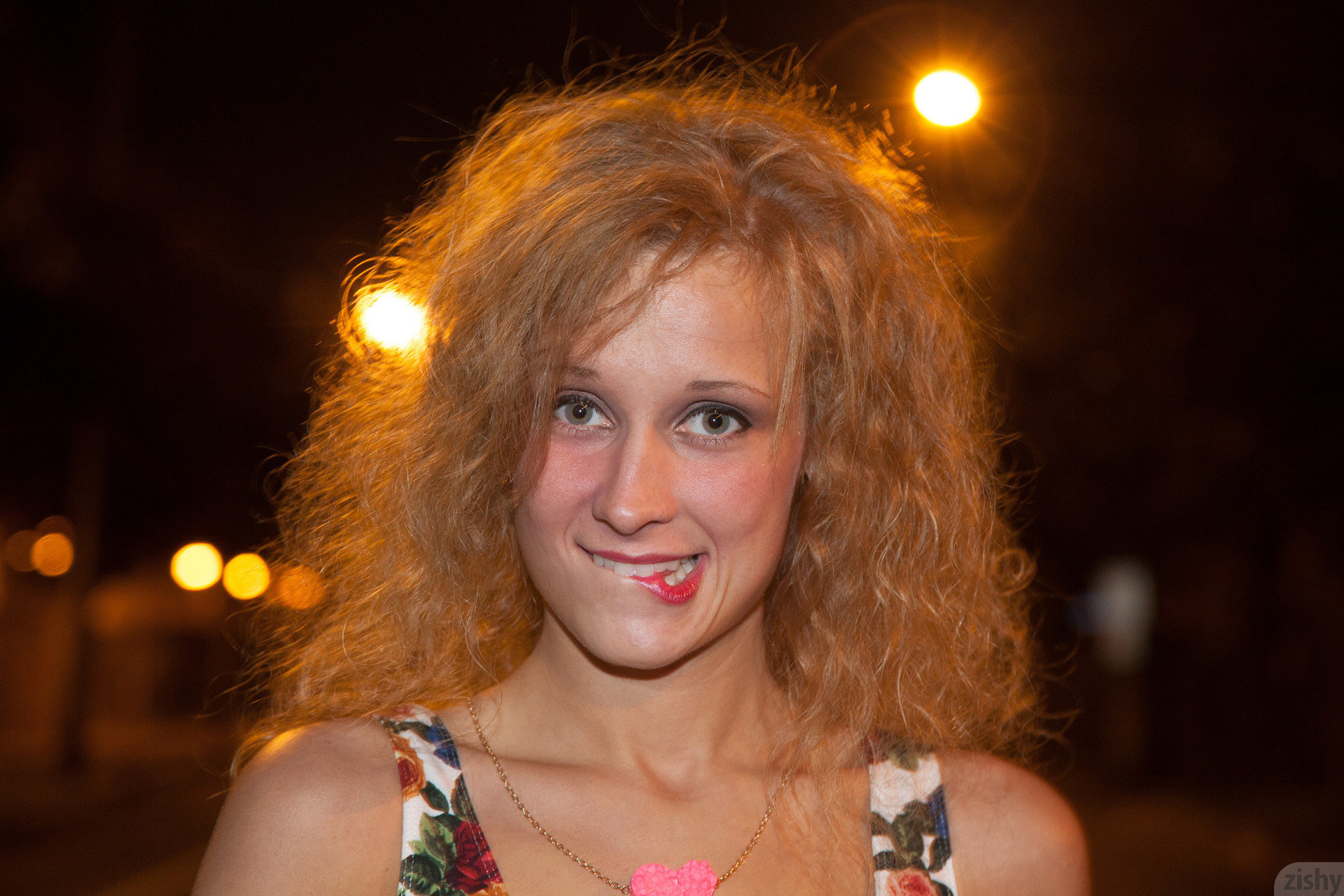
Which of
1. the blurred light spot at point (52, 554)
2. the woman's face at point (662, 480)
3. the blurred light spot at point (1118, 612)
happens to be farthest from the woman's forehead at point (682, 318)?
the blurred light spot at point (1118, 612)

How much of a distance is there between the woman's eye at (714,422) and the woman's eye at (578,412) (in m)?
0.14

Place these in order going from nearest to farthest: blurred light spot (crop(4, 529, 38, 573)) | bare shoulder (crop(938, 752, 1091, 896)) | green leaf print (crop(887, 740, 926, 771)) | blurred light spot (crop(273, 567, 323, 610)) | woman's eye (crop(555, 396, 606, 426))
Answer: woman's eye (crop(555, 396, 606, 426))
bare shoulder (crop(938, 752, 1091, 896))
green leaf print (crop(887, 740, 926, 771))
blurred light spot (crop(273, 567, 323, 610))
blurred light spot (crop(4, 529, 38, 573))

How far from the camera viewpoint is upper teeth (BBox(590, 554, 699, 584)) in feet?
5.93

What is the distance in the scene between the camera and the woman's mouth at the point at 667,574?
181 cm

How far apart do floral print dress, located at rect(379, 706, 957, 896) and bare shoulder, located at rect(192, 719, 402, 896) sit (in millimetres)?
32

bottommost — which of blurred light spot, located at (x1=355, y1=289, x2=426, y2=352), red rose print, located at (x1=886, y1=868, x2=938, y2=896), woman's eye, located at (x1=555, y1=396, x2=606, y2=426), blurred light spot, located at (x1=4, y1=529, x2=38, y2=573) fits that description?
red rose print, located at (x1=886, y1=868, x2=938, y2=896)

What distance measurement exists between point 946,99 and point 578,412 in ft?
6.31

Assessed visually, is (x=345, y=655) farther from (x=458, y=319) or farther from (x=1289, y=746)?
(x=1289, y=746)

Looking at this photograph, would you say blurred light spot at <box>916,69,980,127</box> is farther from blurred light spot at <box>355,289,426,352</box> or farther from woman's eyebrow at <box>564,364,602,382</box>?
woman's eyebrow at <box>564,364,602,382</box>

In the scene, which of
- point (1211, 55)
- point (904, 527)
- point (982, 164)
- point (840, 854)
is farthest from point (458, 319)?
Answer: point (1211, 55)

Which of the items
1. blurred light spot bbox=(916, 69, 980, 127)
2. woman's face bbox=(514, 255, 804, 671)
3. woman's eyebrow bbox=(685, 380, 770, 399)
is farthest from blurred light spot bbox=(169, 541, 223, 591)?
woman's eyebrow bbox=(685, 380, 770, 399)

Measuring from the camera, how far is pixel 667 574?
184 centimetres

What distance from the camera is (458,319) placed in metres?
2.03

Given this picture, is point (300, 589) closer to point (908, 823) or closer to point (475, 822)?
point (475, 822)
